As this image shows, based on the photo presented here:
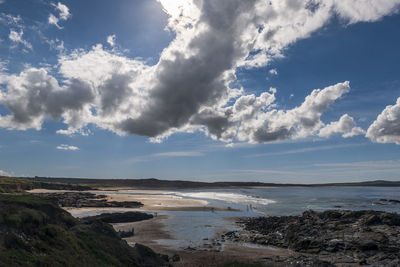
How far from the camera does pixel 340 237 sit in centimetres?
3162

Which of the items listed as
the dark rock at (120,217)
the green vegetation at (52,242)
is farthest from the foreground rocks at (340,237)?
the dark rock at (120,217)

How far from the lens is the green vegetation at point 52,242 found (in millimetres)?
11914

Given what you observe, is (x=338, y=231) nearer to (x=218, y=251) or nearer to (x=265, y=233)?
(x=265, y=233)

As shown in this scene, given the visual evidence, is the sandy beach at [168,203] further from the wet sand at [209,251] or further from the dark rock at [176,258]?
the dark rock at [176,258]

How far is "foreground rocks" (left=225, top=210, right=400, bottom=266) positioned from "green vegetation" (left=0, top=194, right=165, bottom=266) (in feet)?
54.6

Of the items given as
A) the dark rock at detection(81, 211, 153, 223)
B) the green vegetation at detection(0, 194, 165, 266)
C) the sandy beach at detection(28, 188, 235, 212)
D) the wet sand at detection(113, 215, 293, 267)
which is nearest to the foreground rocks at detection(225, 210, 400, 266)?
the wet sand at detection(113, 215, 293, 267)

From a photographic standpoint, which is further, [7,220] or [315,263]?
[315,263]

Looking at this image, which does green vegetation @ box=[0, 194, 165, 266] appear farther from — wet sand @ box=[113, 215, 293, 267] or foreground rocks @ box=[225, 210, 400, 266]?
foreground rocks @ box=[225, 210, 400, 266]

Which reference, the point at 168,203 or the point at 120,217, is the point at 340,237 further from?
the point at 168,203

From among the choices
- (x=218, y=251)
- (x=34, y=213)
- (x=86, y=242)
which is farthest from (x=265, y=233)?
(x=34, y=213)

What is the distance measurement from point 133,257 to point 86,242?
360 centimetres

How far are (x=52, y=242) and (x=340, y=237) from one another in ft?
97.7

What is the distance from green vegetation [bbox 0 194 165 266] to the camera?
39.1 ft

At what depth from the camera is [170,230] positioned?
134ft
